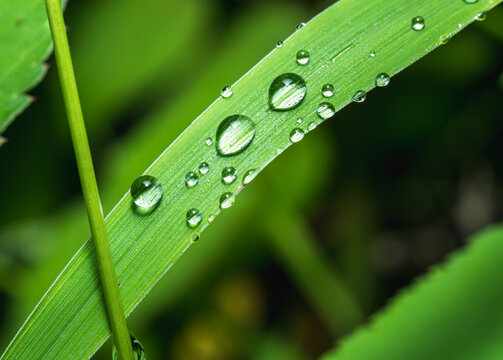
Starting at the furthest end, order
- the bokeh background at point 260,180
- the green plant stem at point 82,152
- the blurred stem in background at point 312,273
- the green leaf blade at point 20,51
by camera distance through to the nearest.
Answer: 1. the blurred stem in background at point 312,273
2. the bokeh background at point 260,180
3. the green leaf blade at point 20,51
4. the green plant stem at point 82,152

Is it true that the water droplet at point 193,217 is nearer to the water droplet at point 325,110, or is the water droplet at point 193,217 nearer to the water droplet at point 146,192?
the water droplet at point 146,192

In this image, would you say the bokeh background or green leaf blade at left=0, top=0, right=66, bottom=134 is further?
the bokeh background

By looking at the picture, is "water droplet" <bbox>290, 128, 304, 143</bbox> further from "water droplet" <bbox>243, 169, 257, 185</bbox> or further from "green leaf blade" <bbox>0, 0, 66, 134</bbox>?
"green leaf blade" <bbox>0, 0, 66, 134</bbox>

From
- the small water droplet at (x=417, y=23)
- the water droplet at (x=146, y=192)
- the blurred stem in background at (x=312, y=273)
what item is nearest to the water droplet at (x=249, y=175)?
the water droplet at (x=146, y=192)

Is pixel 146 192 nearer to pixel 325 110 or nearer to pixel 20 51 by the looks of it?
pixel 325 110

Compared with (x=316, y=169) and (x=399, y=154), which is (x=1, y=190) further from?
(x=399, y=154)

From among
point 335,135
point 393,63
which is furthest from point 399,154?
point 393,63

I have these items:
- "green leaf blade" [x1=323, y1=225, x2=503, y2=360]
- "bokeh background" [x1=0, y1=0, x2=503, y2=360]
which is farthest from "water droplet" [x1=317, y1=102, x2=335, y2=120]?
A: "bokeh background" [x1=0, y1=0, x2=503, y2=360]
